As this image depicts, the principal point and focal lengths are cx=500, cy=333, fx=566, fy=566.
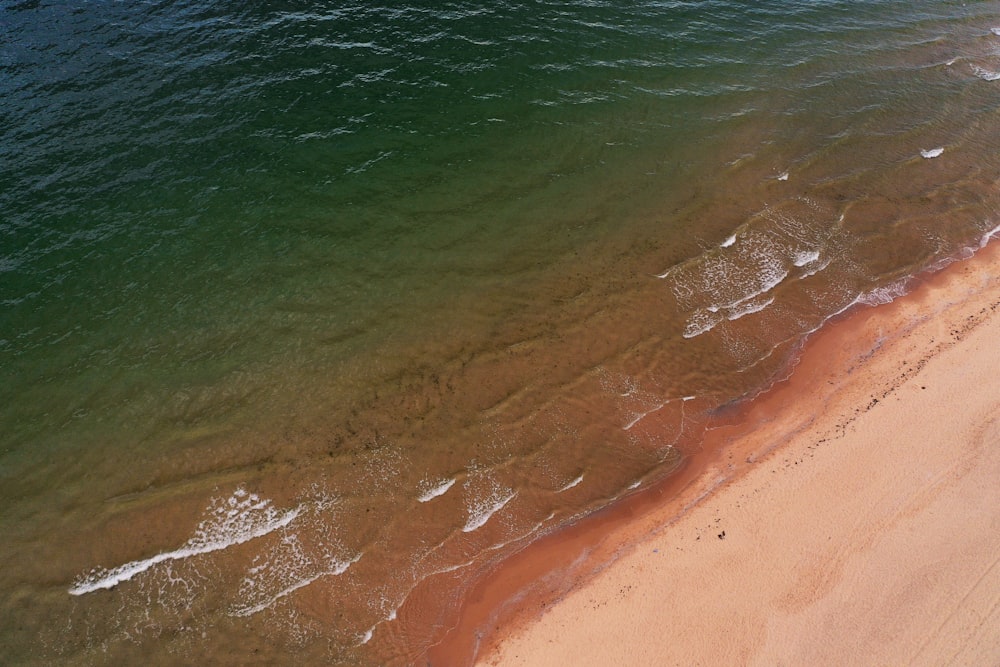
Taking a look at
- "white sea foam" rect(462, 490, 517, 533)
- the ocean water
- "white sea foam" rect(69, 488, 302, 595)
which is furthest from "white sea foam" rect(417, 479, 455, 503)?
"white sea foam" rect(69, 488, 302, 595)

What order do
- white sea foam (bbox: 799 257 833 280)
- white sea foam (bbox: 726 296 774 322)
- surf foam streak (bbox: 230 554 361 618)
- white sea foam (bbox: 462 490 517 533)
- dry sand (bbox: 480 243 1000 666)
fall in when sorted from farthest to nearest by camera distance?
white sea foam (bbox: 799 257 833 280), white sea foam (bbox: 726 296 774 322), white sea foam (bbox: 462 490 517 533), surf foam streak (bbox: 230 554 361 618), dry sand (bbox: 480 243 1000 666)

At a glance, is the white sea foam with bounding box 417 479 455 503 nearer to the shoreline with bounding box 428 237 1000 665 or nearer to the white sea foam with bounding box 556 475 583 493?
the shoreline with bounding box 428 237 1000 665

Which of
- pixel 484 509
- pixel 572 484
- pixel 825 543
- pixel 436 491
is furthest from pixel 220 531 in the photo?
pixel 825 543

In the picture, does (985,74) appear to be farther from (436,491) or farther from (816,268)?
(436,491)

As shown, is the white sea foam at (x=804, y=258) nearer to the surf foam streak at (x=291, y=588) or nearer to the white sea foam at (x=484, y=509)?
the white sea foam at (x=484, y=509)

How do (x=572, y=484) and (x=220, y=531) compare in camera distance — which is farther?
(x=572, y=484)

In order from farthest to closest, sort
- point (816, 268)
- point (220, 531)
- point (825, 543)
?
1. point (816, 268)
2. point (220, 531)
3. point (825, 543)
